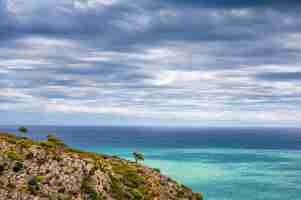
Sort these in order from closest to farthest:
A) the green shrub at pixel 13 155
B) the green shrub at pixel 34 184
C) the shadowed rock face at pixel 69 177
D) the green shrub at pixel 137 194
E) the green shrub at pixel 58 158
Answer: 1. the green shrub at pixel 34 184
2. the shadowed rock face at pixel 69 177
3. the green shrub at pixel 13 155
4. the green shrub at pixel 137 194
5. the green shrub at pixel 58 158

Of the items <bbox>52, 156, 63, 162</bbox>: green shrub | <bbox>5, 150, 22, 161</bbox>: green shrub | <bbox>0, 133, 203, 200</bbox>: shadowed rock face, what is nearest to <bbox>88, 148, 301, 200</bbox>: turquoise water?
<bbox>0, 133, 203, 200</bbox>: shadowed rock face

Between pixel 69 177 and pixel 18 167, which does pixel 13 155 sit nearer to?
pixel 18 167

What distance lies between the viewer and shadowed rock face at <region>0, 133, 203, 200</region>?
55422mm

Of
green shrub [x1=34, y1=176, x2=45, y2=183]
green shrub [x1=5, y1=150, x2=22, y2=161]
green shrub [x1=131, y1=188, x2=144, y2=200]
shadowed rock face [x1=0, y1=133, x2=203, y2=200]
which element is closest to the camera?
shadowed rock face [x1=0, y1=133, x2=203, y2=200]

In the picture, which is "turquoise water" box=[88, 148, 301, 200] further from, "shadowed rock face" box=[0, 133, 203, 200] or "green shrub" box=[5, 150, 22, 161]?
"green shrub" box=[5, 150, 22, 161]

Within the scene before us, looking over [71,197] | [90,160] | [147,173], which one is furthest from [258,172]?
[71,197]

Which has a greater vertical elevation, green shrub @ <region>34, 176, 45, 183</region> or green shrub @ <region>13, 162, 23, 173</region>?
green shrub @ <region>13, 162, 23, 173</region>

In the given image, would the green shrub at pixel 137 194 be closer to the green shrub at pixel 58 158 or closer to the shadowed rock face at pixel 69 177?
the shadowed rock face at pixel 69 177

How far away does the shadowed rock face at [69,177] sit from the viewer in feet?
182

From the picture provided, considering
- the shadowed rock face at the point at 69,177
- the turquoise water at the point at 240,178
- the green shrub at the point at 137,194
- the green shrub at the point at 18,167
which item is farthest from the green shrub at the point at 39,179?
the turquoise water at the point at 240,178

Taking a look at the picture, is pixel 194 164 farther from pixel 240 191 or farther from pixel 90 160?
pixel 90 160

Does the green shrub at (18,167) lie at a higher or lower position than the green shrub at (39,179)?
higher

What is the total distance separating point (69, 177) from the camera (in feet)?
199

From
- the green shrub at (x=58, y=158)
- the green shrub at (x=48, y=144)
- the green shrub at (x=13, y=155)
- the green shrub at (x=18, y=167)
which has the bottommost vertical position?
the green shrub at (x=18, y=167)
